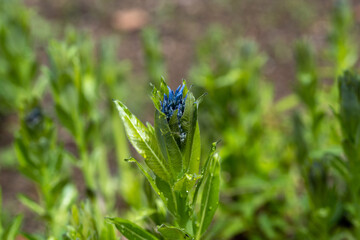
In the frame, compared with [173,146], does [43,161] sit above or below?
above

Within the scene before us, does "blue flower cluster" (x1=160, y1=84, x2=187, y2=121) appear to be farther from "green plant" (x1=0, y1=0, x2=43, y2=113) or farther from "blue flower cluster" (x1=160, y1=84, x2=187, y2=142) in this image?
"green plant" (x1=0, y1=0, x2=43, y2=113)

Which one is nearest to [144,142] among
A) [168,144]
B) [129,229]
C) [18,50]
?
[168,144]

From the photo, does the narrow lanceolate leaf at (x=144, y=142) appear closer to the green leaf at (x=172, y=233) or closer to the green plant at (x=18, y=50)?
the green leaf at (x=172, y=233)

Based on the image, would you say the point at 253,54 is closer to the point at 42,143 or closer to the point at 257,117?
the point at 257,117

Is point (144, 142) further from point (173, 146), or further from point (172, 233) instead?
point (172, 233)

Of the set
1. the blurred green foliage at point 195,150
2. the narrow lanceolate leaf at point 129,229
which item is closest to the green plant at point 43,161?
the blurred green foliage at point 195,150

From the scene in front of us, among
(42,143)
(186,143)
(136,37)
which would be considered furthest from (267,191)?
(136,37)

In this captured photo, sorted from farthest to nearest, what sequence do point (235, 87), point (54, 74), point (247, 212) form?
point (235, 87), point (247, 212), point (54, 74)
